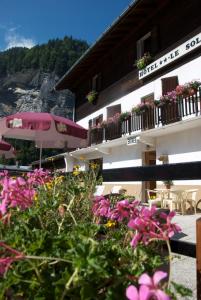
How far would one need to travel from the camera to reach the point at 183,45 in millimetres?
14805

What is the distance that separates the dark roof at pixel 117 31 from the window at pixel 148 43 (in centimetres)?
79

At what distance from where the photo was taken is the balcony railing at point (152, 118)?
546 inches

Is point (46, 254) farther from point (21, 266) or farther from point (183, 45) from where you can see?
point (183, 45)

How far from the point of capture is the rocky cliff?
105562 millimetres

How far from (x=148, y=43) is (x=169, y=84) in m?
3.28

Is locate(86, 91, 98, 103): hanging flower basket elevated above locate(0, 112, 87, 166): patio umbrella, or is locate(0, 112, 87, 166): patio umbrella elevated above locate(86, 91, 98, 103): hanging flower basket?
locate(86, 91, 98, 103): hanging flower basket

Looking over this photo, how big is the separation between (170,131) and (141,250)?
13891 mm

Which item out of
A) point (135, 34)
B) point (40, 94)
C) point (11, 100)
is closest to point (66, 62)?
point (40, 94)

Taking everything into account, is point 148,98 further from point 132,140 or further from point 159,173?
point 159,173

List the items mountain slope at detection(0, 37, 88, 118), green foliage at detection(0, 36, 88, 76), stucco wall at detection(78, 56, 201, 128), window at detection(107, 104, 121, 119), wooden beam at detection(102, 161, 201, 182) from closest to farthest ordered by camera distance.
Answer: wooden beam at detection(102, 161, 201, 182) → stucco wall at detection(78, 56, 201, 128) → window at detection(107, 104, 121, 119) → mountain slope at detection(0, 37, 88, 118) → green foliage at detection(0, 36, 88, 76)

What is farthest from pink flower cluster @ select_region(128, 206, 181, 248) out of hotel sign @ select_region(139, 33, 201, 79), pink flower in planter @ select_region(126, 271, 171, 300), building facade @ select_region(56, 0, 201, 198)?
hotel sign @ select_region(139, 33, 201, 79)

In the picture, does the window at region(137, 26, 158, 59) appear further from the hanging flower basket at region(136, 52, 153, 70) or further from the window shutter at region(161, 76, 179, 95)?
the window shutter at region(161, 76, 179, 95)

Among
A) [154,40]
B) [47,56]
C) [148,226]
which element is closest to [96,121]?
[154,40]

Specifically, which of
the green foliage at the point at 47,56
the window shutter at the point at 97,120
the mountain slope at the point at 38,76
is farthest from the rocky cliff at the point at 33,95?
the window shutter at the point at 97,120
